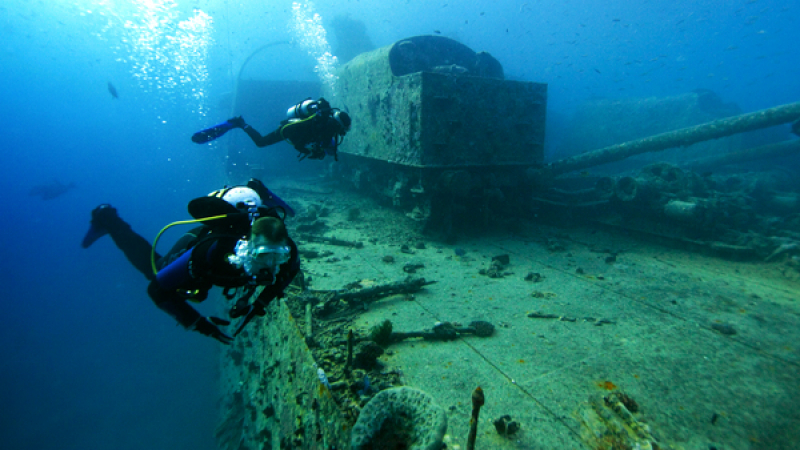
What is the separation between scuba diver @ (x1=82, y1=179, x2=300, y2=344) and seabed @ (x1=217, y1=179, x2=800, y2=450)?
0.93 meters

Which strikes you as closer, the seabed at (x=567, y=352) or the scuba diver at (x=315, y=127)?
the seabed at (x=567, y=352)

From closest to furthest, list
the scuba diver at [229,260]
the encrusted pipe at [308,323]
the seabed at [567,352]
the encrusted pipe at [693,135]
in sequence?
the scuba diver at [229,260], the seabed at [567,352], the encrusted pipe at [308,323], the encrusted pipe at [693,135]

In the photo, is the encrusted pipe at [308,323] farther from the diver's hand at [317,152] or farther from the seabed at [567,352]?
the diver's hand at [317,152]

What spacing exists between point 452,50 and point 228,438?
10.4 metres

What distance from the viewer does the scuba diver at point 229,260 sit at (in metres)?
1.75

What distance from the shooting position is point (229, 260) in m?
1.84

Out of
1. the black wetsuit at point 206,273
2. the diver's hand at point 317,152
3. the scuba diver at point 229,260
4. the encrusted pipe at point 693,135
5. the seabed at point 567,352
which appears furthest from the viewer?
the encrusted pipe at point 693,135

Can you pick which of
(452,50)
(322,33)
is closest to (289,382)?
(452,50)

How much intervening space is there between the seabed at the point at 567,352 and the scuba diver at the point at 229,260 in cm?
93

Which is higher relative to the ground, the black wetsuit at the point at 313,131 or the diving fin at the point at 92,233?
the black wetsuit at the point at 313,131

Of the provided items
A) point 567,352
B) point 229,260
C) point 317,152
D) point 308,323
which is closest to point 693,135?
point 567,352

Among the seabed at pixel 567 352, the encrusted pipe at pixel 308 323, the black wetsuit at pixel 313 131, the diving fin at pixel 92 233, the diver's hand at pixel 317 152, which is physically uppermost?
the black wetsuit at pixel 313 131

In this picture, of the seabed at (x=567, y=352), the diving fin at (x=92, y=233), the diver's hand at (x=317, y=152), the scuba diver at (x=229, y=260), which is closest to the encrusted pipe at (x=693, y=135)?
the seabed at (x=567, y=352)

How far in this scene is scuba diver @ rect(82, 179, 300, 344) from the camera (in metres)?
1.75
